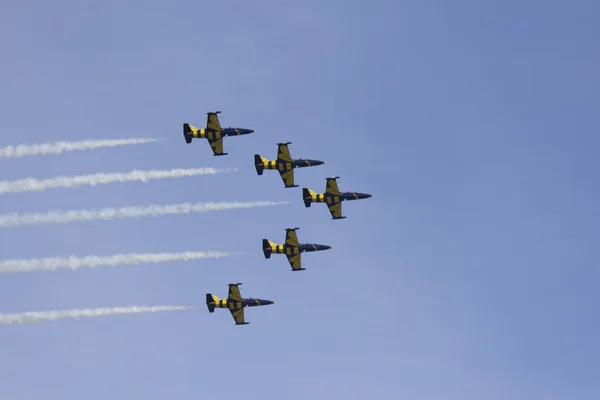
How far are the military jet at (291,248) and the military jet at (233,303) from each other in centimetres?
811

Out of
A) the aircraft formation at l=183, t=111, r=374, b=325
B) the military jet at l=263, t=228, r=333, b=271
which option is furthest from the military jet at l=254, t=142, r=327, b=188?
the military jet at l=263, t=228, r=333, b=271

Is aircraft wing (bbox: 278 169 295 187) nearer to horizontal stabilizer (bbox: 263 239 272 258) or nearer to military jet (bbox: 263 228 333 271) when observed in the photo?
military jet (bbox: 263 228 333 271)

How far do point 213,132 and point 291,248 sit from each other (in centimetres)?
2121

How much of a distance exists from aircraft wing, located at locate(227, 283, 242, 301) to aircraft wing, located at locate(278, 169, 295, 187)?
17.6m

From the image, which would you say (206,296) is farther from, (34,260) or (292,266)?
(34,260)

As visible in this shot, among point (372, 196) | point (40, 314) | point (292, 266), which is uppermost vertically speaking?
point (372, 196)

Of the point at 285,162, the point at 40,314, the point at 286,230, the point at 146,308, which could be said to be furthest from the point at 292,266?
the point at 40,314

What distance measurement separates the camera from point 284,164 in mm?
165500

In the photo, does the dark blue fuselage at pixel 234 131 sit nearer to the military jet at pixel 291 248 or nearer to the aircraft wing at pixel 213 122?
the aircraft wing at pixel 213 122

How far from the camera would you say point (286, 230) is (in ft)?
549

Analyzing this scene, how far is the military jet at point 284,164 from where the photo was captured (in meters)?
165

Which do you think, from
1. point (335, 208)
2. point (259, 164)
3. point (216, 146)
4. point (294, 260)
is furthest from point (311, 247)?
point (216, 146)

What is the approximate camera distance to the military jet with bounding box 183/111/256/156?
16275cm

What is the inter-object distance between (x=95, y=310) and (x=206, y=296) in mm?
25690
